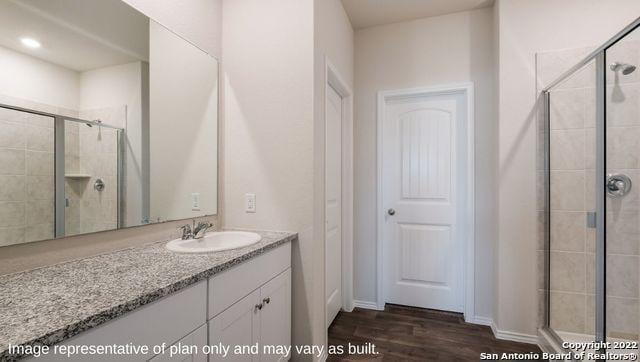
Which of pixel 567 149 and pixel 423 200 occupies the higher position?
pixel 567 149

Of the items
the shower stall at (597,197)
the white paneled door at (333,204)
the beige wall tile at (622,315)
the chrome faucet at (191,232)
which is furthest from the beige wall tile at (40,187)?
the beige wall tile at (622,315)

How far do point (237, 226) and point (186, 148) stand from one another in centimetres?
59

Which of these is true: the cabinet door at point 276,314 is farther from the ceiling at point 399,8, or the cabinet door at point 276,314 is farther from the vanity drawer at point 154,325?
the ceiling at point 399,8

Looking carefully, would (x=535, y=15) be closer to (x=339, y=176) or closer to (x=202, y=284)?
(x=339, y=176)

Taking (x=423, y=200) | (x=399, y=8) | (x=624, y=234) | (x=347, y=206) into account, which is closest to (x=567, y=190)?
(x=624, y=234)

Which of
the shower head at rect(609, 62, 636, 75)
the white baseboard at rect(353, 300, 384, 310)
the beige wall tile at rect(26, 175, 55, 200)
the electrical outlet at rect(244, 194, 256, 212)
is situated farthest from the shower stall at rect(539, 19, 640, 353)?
the beige wall tile at rect(26, 175, 55, 200)

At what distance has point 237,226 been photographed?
1.89m

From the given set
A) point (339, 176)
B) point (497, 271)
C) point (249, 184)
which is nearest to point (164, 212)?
point (249, 184)

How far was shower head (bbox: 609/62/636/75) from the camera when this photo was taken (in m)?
1.57

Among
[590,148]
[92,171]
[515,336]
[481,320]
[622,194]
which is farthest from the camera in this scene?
[481,320]

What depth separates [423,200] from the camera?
8.72 ft

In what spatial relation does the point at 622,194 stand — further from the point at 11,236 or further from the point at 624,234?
the point at 11,236

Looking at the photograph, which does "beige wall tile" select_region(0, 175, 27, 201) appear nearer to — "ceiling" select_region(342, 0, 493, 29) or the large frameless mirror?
the large frameless mirror

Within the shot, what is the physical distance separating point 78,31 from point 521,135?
8.94 ft
